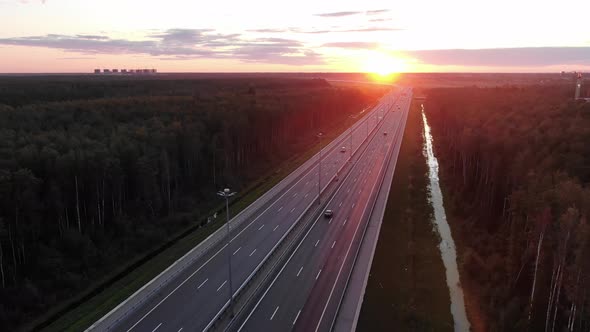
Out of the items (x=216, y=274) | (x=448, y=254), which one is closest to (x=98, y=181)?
(x=216, y=274)

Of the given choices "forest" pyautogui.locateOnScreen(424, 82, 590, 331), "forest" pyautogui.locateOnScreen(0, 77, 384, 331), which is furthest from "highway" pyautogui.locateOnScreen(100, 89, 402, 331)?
"forest" pyautogui.locateOnScreen(424, 82, 590, 331)

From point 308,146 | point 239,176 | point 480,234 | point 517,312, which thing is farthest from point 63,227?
point 308,146

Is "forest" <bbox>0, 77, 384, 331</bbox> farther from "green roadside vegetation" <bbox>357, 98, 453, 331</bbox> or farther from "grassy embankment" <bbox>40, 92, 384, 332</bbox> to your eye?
"green roadside vegetation" <bbox>357, 98, 453, 331</bbox>

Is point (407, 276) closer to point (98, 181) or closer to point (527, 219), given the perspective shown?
point (527, 219)

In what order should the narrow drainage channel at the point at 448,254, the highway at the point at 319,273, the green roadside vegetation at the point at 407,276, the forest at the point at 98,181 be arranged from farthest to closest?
the forest at the point at 98,181, the narrow drainage channel at the point at 448,254, the green roadside vegetation at the point at 407,276, the highway at the point at 319,273

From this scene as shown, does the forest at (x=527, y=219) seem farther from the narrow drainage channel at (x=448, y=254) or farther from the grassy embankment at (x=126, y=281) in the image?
the grassy embankment at (x=126, y=281)

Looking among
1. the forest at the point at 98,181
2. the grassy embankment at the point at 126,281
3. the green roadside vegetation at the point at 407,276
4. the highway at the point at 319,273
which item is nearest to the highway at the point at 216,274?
the grassy embankment at the point at 126,281

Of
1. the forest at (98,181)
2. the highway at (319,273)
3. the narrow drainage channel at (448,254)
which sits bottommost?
the narrow drainage channel at (448,254)
